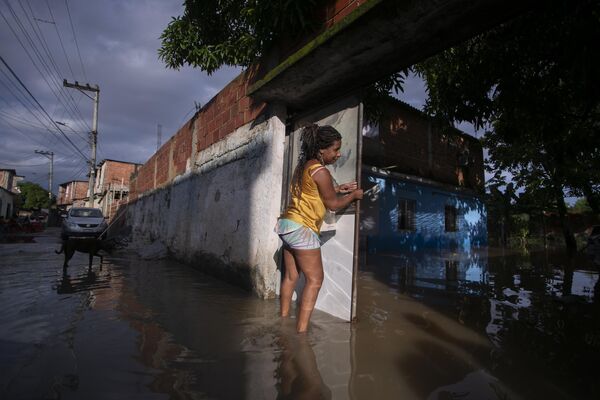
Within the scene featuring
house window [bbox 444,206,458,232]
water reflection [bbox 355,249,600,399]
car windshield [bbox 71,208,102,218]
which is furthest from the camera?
house window [bbox 444,206,458,232]

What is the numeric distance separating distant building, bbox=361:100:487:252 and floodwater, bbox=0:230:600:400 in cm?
670

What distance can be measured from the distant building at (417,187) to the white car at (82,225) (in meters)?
9.79

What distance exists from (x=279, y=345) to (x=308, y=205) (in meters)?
1.04

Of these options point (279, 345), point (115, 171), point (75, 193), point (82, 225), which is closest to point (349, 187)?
point (279, 345)

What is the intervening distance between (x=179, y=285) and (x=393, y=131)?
987 cm

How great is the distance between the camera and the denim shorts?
8.19 feet

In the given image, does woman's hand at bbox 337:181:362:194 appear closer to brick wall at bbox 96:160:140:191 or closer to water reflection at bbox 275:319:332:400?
water reflection at bbox 275:319:332:400

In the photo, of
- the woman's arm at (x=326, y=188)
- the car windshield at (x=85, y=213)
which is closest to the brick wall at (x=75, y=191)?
the car windshield at (x=85, y=213)

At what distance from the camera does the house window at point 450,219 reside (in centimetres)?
1387

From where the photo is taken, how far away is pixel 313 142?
8.72ft

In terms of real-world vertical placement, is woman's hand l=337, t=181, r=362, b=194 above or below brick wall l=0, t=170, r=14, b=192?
below

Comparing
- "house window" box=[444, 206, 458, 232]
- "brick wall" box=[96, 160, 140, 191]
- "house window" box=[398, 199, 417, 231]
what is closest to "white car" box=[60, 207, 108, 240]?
"house window" box=[398, 199, 417, 231]

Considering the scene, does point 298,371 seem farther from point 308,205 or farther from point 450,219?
point 450,219

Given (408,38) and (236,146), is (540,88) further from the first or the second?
(236,146)
